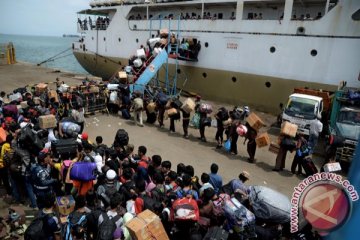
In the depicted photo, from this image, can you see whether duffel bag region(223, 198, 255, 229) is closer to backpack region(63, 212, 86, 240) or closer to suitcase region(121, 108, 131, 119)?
backpack region(63, 212, 86, 240)

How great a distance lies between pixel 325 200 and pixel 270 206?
2.78 meters

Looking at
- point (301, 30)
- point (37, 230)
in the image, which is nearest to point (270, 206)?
point (37, 230)

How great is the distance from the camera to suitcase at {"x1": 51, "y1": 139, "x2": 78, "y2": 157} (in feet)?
21.2

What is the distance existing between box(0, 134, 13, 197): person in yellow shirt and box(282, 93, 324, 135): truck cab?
9.08m

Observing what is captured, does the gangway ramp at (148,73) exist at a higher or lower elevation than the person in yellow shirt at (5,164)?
higher

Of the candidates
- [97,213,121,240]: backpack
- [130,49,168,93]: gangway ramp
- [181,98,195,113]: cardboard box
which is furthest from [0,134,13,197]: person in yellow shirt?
[130,49,168,93]: gangway ramp

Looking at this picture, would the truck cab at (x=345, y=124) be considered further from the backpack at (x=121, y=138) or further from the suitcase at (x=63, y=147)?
the suitcase at (x=63, y=147)

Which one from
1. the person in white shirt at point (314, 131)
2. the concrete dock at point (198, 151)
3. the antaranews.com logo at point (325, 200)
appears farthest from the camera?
the person in white shirt at point (314, 131)

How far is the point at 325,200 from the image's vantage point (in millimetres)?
1977

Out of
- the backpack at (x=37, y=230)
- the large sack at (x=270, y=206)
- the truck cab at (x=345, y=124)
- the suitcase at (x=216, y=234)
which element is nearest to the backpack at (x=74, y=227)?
the backpack at (x=37, y=230)

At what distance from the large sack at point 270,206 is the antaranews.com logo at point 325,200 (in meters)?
2.55

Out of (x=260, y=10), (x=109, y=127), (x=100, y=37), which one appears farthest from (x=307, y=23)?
(x=100, y=37)

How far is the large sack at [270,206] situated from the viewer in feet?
14.9

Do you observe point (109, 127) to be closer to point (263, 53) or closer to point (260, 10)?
point (263, 53)
